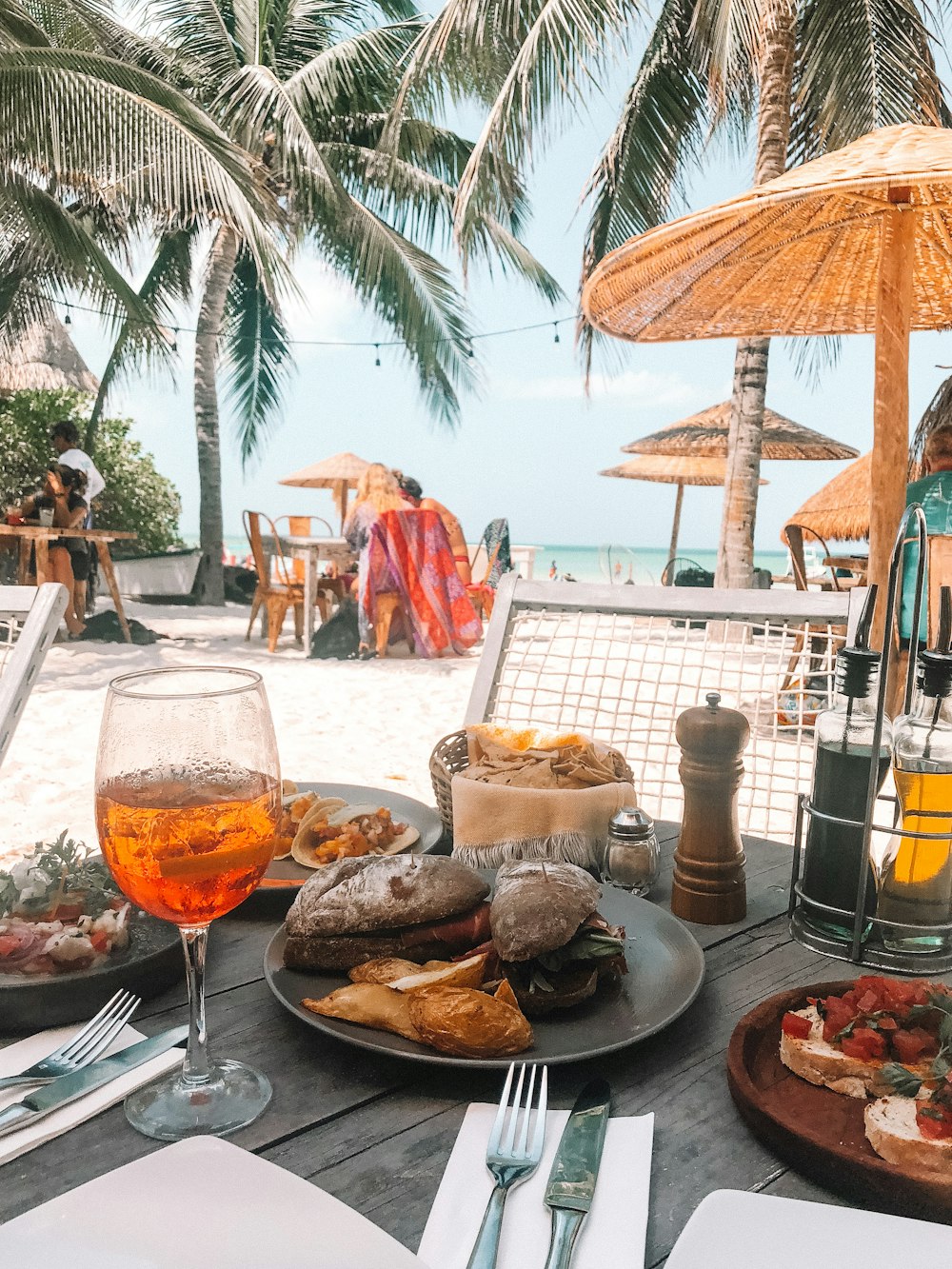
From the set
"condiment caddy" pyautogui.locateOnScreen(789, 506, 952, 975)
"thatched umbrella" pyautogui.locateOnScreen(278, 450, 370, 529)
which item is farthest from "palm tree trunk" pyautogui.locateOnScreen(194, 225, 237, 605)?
"condiment caddy" pyautogui.locateOnScreen(789, 506, 952, 975)

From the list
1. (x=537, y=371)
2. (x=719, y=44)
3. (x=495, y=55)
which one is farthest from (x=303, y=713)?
(x=537, y=371)

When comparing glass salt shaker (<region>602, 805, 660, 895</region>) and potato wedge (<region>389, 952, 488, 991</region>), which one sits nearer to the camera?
potato wedge (<region>389, 952, 488, 991</region>)

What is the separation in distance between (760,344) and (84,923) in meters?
7.21

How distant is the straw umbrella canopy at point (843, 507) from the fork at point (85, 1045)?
799 cm

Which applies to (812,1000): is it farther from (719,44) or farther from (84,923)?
(719,44)

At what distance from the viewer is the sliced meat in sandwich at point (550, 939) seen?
72cm

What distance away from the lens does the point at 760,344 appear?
23.4ft

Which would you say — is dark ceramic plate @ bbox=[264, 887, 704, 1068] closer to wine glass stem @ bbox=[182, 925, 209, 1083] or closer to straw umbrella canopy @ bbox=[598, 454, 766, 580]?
wine glass stem @ bbox=[182, 925, 209, 1083]

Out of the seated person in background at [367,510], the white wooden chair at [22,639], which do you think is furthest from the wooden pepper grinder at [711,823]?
the seated person in background at [367,510]

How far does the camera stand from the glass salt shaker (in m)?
0.99

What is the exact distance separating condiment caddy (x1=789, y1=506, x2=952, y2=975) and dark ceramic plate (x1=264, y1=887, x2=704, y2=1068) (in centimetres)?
15

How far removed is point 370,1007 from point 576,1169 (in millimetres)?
197

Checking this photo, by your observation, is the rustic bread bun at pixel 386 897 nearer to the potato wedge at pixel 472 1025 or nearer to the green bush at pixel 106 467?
the potato wedge at pixel 472 1025

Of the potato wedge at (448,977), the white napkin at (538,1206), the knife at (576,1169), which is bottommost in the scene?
the white napkin at (538,1206)
